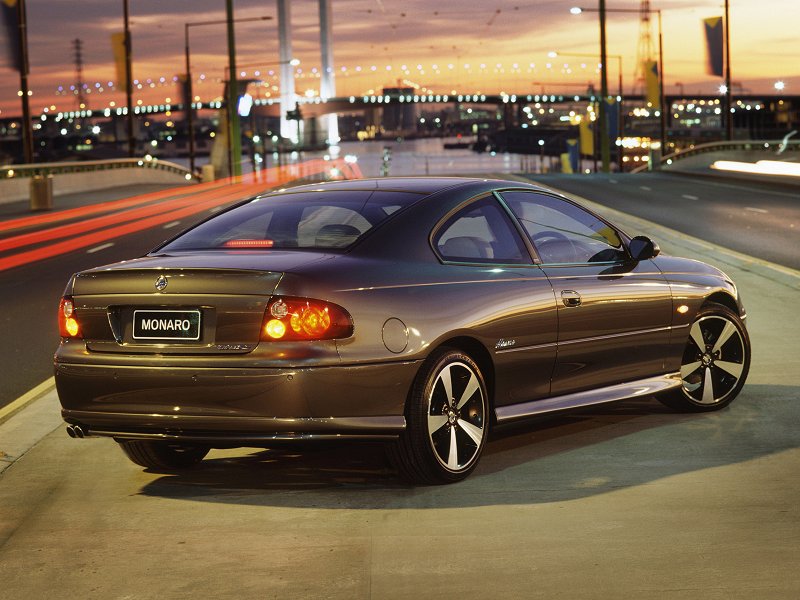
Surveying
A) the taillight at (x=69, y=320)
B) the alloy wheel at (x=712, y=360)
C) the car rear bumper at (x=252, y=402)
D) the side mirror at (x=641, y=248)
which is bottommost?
the alloy wheel at (x=712, y=360)

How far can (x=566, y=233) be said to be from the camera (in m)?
8.30

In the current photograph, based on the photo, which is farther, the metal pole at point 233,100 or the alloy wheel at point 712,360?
the metal pole at point 233,100

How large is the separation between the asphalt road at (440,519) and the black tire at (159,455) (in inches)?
3.1

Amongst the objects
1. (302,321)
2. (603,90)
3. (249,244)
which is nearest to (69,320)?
(249,244)

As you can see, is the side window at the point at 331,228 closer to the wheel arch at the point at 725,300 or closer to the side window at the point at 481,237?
the side window at the point at 481,237

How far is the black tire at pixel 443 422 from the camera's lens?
22.1 feet

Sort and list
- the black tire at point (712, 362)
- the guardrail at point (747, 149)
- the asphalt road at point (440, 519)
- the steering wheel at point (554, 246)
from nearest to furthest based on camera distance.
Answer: the asphalt road at point (440, 519), the steering wheel at point (554, 246), the black tire at point (712, 362), the guardrail at point (747, 149)

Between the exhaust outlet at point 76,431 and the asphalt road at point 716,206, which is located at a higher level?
the exhaust outlet at point 76,431

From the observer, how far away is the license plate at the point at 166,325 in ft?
21.6

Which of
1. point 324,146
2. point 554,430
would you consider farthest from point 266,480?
point 324,146

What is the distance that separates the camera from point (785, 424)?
26.8 feet

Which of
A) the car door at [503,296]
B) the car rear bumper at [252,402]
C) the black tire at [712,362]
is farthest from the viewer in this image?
the black tire at [712,362]

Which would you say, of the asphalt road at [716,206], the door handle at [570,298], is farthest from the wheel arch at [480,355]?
the asphalt road at [716,206]

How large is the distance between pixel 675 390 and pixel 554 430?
2.62 feet
